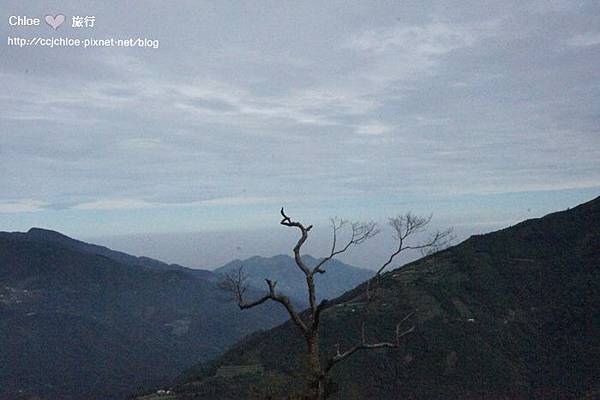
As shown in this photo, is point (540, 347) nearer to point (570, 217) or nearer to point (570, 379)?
point (570, 379)

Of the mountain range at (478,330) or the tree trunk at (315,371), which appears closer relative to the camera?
the tree trunk at (315,371)

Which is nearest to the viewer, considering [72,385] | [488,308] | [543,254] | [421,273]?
[488,308]

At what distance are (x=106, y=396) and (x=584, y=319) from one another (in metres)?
118

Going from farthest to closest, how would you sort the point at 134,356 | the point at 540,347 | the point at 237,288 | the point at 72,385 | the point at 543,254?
1. the point at 134,356
2. the point at 72,385
3. the point at 543,254
4. the point at 540,347
5. the point at 237,288

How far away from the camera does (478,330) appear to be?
75.8 metres

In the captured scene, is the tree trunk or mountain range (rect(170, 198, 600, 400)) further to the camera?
mountain range (rect(170, 198, 600, 400))

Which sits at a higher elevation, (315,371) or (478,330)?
(315,371)

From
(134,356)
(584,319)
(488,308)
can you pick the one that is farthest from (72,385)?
(584,319)

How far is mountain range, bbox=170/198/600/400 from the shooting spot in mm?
64188

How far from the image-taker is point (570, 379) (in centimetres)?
6075

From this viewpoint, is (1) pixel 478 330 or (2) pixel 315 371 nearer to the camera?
(2) pixel 315 371

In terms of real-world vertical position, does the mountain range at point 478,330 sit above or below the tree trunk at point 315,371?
below

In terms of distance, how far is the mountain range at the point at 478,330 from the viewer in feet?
211

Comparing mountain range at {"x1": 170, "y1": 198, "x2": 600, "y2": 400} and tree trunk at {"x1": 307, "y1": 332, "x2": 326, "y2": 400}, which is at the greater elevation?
tree trunk at {"x1": 307, "y1": 332, "x2": 326, "y2": 400}
